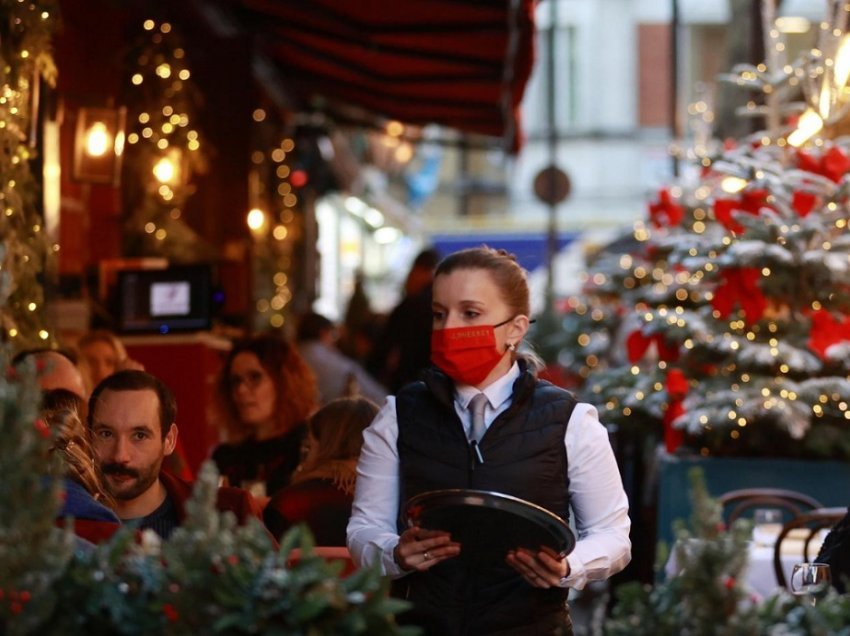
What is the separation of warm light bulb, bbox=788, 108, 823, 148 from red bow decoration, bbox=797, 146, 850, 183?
0.71 feet

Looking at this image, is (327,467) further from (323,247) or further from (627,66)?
(627,66)

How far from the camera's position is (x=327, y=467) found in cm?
676

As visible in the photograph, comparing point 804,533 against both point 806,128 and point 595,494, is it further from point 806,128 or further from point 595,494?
point 595,494

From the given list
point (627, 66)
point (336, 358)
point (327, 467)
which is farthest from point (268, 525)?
point (627, 66)

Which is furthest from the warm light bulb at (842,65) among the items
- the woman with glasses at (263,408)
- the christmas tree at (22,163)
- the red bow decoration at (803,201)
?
the christmas tree at (22,163)

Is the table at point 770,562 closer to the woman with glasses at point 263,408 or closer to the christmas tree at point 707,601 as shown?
the woman with glasses at point 263,408

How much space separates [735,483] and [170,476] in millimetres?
6485

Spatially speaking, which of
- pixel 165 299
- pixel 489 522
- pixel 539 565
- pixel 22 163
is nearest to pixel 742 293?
pixel 165 299

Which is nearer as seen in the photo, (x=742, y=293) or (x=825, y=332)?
(x=825, y=332)

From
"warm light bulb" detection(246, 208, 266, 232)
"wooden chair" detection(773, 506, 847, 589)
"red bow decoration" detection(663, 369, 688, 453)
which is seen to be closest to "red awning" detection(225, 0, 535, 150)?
"warm light bulb" detection(246, 208, 266, 232)

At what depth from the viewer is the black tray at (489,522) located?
4.12m

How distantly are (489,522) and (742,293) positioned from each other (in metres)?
7.20

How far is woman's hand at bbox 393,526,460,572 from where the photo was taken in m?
4.31

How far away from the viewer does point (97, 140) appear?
10.4m
